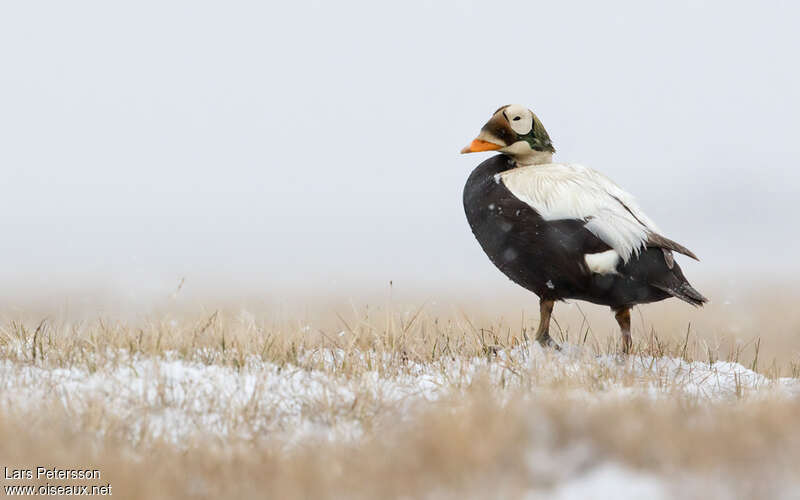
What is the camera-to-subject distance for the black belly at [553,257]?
5.70 meters

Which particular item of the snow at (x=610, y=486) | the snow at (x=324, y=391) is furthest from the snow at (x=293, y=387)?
the snow at (x=610, y=486)

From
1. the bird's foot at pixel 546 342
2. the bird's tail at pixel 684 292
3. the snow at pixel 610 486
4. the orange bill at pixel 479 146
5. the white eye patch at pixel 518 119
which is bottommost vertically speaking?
the bird's foot at pixel 546 342

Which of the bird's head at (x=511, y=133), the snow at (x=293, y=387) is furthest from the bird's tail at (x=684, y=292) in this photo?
the bird's head at (x=511, y=133)

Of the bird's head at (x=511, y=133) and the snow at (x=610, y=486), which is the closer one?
the snow at (x=610, y=486)

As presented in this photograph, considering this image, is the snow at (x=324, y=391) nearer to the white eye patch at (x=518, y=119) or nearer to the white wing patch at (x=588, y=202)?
the white wing patch at (x=588, y=202)

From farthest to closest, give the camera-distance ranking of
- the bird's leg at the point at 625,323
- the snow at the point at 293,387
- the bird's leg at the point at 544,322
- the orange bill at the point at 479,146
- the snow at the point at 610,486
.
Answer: the orange bill at the point at 479,146
the bird's leg at the point at 625,323
the bird's leg at the point at 544,322
the snow at the point at 293,387
the snow at the point at 610,486

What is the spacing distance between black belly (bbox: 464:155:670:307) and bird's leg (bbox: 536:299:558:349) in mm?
67

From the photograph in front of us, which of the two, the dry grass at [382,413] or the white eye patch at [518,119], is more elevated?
the white eye patch at [518,119]

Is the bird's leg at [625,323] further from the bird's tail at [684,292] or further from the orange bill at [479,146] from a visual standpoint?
the orange bill at [479,146]

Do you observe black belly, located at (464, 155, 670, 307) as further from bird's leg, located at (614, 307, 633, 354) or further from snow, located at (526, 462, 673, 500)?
snow, located at (526, 462, 673, 500)

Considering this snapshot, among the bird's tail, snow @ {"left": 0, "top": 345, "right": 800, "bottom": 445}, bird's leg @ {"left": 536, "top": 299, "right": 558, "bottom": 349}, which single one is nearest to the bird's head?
bird's leg @ {"left": 536, "top": 299, "right": 558, "bottom": 349}

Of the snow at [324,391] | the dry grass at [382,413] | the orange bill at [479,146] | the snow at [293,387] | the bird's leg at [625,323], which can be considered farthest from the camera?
the orange bill at [479,146]

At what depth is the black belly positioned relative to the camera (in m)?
5.70

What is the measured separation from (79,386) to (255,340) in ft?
3.82
